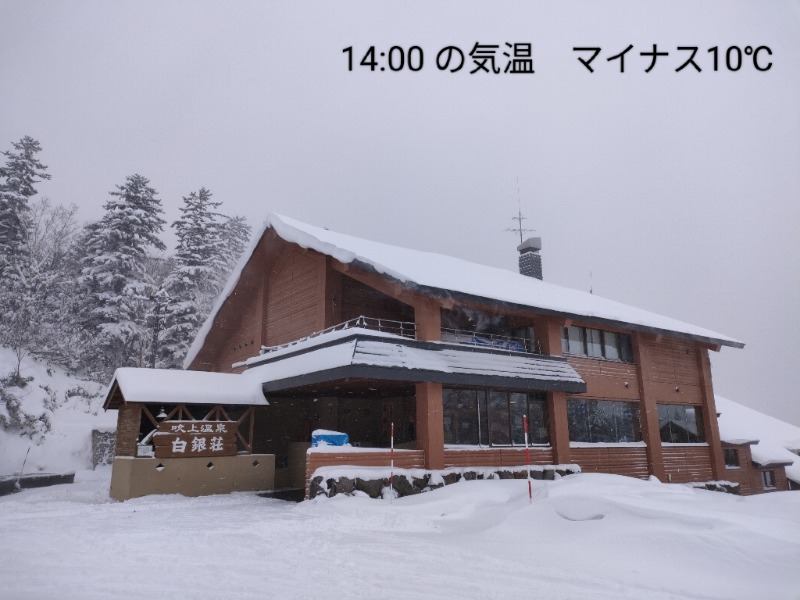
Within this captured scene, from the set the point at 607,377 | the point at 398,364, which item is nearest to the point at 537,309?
the point at 607,377

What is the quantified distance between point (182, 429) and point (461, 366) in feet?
25.4

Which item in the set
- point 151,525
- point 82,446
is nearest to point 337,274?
point 151,525

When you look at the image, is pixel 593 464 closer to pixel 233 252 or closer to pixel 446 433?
pixel 446 433

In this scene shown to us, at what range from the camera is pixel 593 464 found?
18.6 m

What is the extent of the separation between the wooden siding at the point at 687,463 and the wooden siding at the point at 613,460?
1.42 meters

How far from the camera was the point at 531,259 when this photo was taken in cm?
2761

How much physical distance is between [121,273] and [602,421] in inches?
1052

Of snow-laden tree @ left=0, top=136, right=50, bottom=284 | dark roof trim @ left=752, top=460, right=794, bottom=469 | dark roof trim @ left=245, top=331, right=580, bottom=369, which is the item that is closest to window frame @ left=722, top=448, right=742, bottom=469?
dark roof trim @ left=752, top=460, right=794, bottom=469

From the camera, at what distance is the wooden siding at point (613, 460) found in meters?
18.3

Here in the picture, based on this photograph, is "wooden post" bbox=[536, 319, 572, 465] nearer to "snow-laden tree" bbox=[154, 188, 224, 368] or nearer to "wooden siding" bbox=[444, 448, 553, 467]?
"wooden siding" bbox=[444, 448, 553, 467]

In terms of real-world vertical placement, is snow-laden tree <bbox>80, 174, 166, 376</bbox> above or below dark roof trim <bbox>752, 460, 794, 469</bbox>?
above

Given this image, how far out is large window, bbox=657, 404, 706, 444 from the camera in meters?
21.8

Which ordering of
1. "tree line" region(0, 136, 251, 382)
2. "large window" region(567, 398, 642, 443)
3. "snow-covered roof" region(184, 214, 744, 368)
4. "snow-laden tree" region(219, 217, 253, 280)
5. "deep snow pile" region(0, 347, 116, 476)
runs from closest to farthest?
1. "snow-covered roof" region(184, 214, 744, 368)
2. "large window" region(567, 398, 642, 443)
3. "deep snow pile" region(0, 347, 116, 476)
4. "tree line" region(0, 136, 251, 382)
5. "snow-laden tree" region(219, 217, 253, 280)

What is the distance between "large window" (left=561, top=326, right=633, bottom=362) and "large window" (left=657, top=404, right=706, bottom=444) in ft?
9.46
